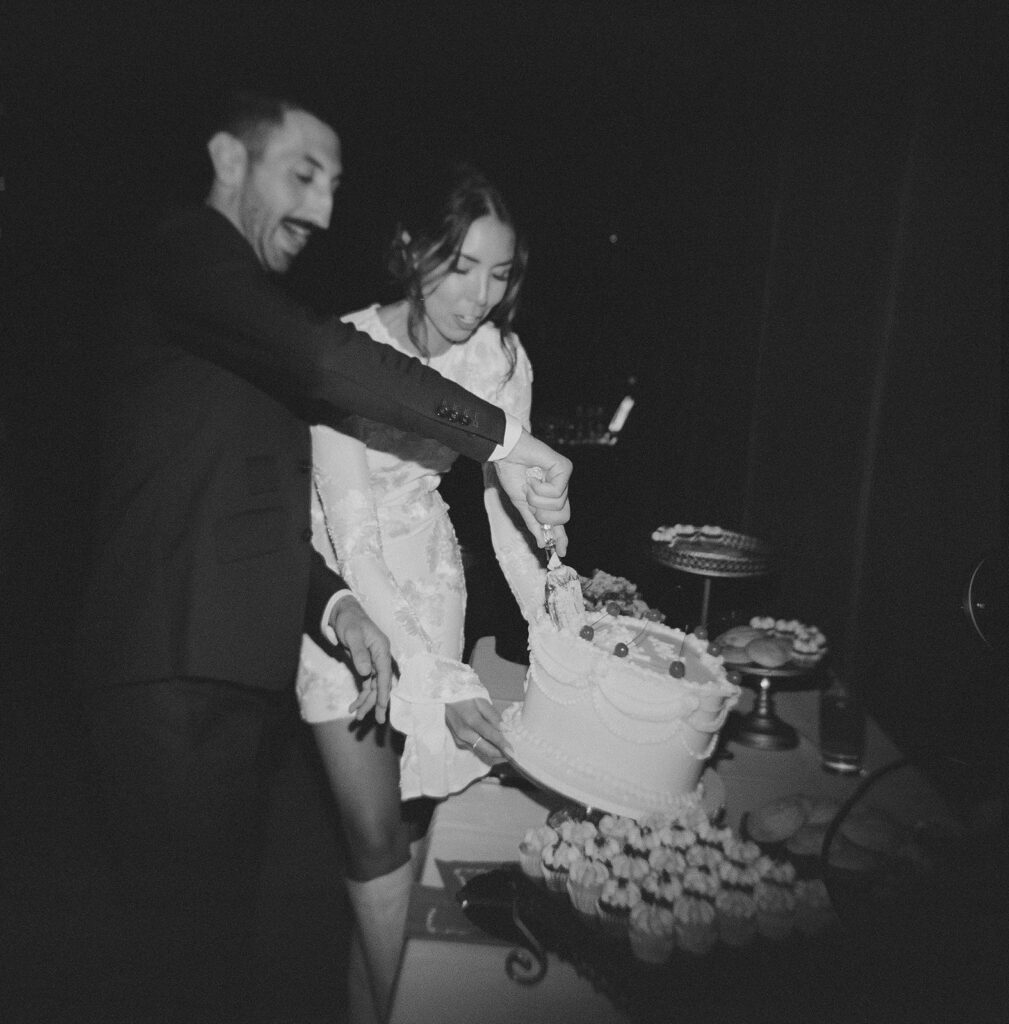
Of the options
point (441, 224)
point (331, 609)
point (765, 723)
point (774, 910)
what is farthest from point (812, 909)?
point (441, 224)

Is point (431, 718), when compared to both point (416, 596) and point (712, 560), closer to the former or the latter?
point (416, 596)

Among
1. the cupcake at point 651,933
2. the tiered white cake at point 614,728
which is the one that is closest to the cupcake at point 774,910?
the cupcake at point 651,933

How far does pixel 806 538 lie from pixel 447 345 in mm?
2374

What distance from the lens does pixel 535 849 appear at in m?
1.17

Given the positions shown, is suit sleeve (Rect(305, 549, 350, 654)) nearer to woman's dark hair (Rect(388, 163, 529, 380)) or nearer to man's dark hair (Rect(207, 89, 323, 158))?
woman's dark hair (Rect(388, 163, 529, 380))

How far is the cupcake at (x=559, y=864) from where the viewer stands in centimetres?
110

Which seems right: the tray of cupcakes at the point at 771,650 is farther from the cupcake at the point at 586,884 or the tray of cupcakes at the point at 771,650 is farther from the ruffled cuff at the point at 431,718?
the cupcake at the point at 586,884

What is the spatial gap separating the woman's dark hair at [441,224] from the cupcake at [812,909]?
107cm

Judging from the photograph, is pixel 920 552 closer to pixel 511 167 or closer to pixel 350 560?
pixel 350 560

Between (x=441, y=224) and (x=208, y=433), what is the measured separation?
531 millimetres

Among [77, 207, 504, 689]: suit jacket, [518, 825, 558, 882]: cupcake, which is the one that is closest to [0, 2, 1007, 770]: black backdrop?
[77, 207, 504, 689]: suit jacket

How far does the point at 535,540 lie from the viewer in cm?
145

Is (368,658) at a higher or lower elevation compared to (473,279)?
lower

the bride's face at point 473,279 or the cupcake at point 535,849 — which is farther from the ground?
the bride's face at point 473,279
